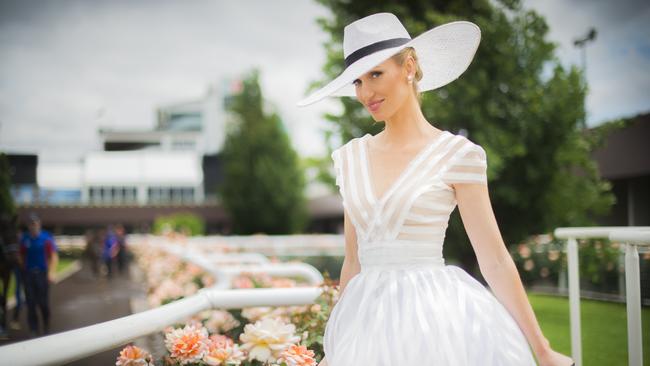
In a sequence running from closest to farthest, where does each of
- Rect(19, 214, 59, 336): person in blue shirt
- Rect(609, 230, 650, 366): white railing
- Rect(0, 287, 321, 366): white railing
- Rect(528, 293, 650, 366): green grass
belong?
Rect(0, 287, 321, 366): white railing, Rect(609, 230, 650, 366): white railing, Rect(528, 293, 650, 366): green grass, Rect(19, 214, 59, 336): person in blue shirt

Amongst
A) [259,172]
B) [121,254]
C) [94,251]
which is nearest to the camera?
[94,251]

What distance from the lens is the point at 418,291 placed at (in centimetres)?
166

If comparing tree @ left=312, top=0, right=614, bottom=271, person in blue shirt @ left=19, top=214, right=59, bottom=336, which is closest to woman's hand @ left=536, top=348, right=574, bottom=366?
tree @ left=312, top=0, right=614, bottom=271

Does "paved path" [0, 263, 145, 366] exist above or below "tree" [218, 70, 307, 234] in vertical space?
below

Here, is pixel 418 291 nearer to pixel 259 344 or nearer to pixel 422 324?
pixel 422 324

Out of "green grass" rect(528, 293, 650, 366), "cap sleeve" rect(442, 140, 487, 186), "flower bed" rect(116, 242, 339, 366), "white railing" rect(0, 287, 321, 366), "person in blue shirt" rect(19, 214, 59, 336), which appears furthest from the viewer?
"person in blue shirt" rect(19, 214, 59, 336)

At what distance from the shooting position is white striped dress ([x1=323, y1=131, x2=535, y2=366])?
1.56 m

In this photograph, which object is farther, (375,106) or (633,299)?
(633,299)

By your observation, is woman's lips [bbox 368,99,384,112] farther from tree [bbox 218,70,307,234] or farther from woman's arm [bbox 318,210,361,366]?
tree [bbox 218,70,307,234]

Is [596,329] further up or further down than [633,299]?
further down

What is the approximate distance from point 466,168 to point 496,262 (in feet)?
0.95

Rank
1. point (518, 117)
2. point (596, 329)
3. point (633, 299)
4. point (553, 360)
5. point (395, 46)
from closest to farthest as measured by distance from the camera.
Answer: point (553, 360) → point (395, 46) → point (633, 299) → point (596, 329) → point (518, 117)

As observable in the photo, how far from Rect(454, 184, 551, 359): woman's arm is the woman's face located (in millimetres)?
365

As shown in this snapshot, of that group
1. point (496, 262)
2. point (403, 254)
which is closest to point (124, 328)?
point (403, 254)
